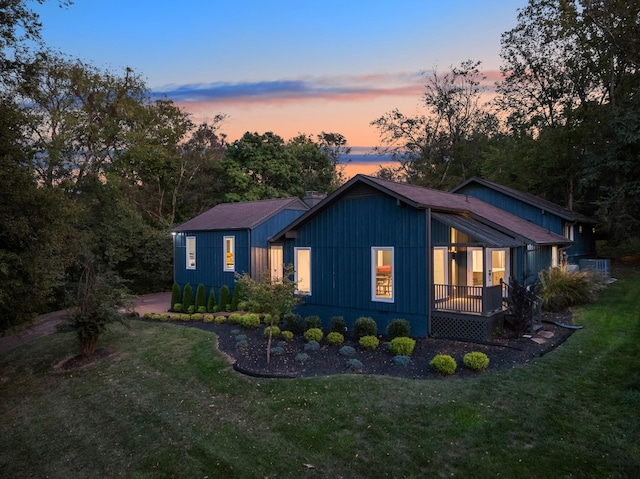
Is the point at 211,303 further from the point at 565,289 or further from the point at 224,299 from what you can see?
the point at 565,289

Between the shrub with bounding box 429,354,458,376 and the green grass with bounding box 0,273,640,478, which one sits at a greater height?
the shrub with bounding box 429,354,458,376

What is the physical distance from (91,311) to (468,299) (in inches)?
412

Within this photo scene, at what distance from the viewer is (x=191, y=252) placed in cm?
2028

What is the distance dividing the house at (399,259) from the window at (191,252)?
617 cm

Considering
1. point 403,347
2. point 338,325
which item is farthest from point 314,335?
point 403,347

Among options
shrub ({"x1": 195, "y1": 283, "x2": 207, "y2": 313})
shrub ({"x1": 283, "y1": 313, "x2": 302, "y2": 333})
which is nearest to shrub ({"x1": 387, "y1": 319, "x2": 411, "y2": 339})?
shrub ({"x1": 283, "y1": 313, "x2": 302, "y2": 333})

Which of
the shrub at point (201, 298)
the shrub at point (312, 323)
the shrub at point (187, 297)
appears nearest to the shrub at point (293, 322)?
the shrub at point (312, 323)

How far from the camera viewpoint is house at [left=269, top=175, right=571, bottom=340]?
11.9m

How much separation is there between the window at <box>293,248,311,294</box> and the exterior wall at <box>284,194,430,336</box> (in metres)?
0.31

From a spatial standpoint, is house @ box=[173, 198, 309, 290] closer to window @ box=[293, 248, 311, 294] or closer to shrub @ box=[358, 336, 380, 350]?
window @ box=[293, 248, 311, 294]

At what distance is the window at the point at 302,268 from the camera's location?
15.0m

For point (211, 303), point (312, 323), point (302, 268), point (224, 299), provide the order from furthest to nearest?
1. point (211, 303)
2. point (224, 299)
3. point (302, 268)
4. point (312, 323)

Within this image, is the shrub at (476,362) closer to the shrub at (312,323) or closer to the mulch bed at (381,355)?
the mulch bed at (381,355)

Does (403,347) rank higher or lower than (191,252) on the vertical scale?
A: lower
